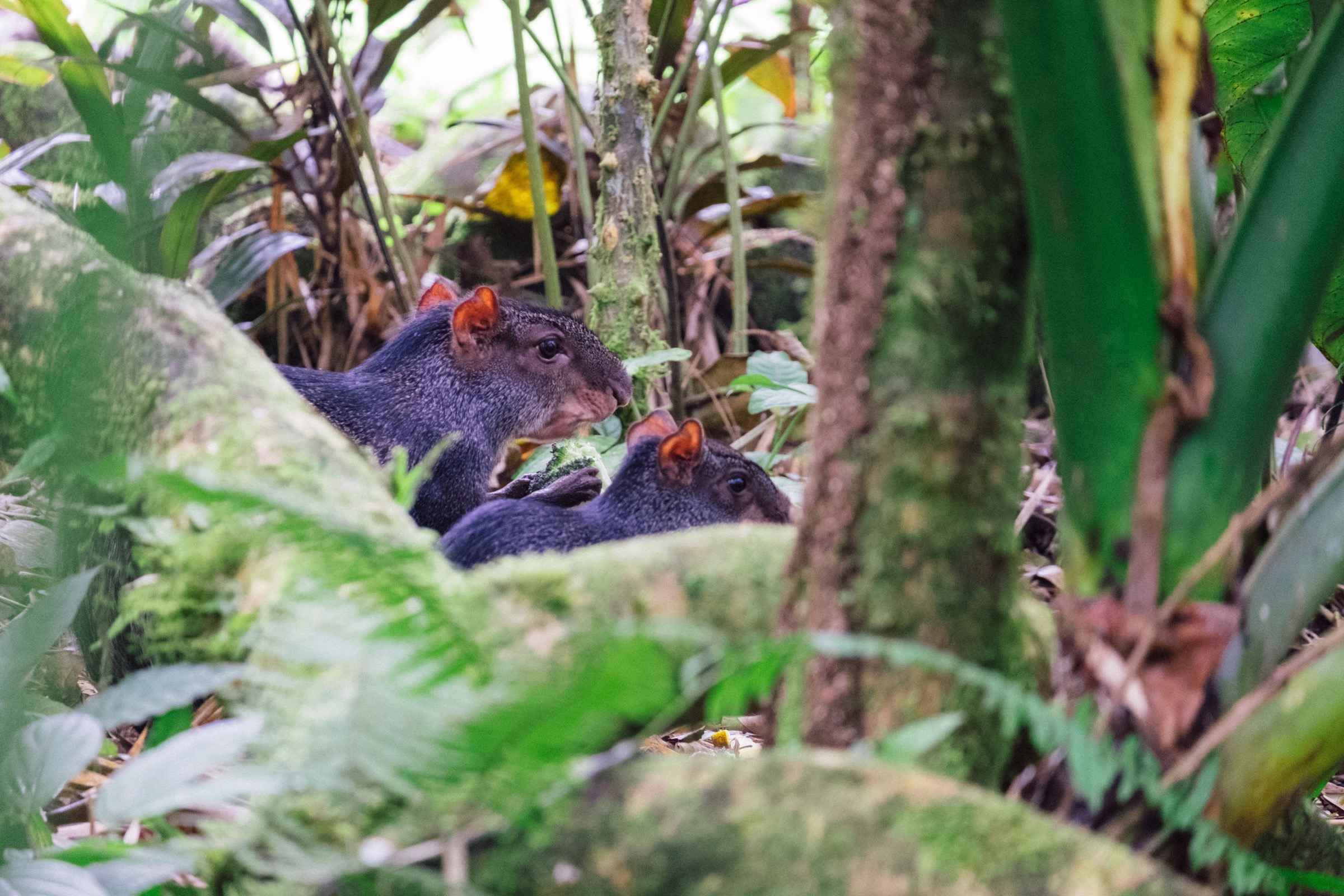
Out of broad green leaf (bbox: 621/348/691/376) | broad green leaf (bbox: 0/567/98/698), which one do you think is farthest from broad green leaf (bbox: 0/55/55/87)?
broad green leaf (bbox: 0/567/98/698)

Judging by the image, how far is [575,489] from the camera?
10.6 ft

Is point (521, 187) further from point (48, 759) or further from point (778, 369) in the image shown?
point (48, 759)

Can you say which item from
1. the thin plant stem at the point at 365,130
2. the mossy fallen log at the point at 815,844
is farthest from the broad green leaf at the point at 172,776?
the thin plant stem at the point at 365,130

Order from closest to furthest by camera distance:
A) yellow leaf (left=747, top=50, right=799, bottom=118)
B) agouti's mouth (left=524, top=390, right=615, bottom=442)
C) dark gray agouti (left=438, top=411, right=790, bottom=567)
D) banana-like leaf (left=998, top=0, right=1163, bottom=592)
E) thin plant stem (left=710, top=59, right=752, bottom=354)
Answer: banana-like leaf (left=998, top=0, right=1163, bottom=592)
dark gray agouti (left=438, top=411, right=790, bottom=567)
agouti's mouth (left=524, top=390, right=615, bottom=442)
thin plant stem (left=710, top=59, right=752, bottom=354)
yellow leaf (left=747, top=50, right=799, bottom=118)

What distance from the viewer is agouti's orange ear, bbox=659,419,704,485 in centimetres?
284

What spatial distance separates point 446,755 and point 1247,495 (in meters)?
0.85

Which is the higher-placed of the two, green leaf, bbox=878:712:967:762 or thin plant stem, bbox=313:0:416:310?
thin plant stem, bbox=313:0:416:310

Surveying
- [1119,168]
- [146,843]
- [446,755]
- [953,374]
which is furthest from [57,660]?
[1119,168]

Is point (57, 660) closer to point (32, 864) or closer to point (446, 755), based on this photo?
point (32, 864)

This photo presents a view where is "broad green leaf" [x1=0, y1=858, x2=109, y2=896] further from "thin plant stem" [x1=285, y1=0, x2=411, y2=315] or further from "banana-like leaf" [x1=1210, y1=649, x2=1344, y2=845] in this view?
"thin plant stem" [x1=285, y1=0, x2=411, y2=315]

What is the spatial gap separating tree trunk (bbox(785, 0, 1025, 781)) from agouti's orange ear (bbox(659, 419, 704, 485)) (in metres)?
1.76

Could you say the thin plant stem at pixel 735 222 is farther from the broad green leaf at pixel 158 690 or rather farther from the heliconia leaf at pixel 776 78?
the broad green leaf at pixel 158 690

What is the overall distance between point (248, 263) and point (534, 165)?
1096 millimetres

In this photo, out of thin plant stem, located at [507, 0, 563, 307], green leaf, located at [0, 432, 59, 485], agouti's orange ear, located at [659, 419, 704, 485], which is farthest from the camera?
thin plant stem, located at [507, 0, 563, 307]
